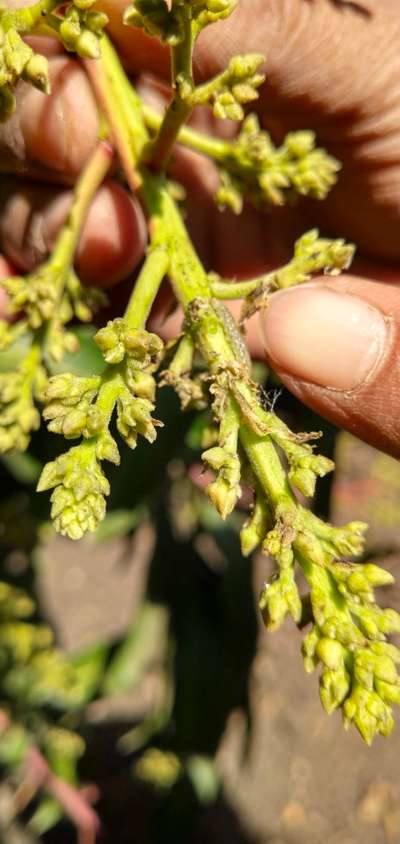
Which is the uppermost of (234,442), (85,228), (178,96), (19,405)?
(178,96)

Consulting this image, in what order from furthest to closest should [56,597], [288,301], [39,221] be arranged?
[56,597]
[39,221]
[288,301]

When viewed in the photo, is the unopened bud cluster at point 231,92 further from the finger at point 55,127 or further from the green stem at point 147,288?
the finger at point 55,127

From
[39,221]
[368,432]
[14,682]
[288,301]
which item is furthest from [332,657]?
[14,682]

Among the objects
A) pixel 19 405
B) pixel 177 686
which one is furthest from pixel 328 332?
pixel 177 686

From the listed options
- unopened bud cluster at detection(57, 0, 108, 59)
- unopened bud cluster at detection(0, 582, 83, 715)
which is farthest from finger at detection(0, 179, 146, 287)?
unopened bud cluster at detection(0, 582, 83, 715)

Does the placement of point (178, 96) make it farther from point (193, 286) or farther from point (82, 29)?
point (193, 286)

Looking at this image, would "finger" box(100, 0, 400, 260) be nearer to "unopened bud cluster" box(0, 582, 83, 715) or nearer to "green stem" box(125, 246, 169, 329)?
"green stem" box(125, 246, 169, 329)

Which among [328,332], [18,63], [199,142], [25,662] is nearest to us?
[18,63]

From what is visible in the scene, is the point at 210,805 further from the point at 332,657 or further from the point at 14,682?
the point at 332,657
